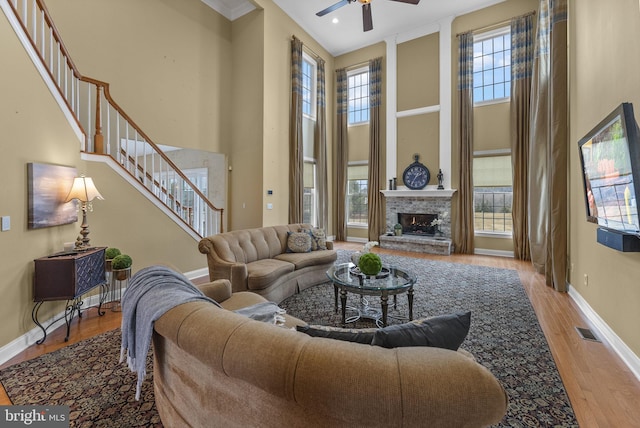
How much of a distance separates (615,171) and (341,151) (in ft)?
21.0

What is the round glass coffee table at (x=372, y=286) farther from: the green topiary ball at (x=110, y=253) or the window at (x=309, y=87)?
the window at (x=309, y=87)

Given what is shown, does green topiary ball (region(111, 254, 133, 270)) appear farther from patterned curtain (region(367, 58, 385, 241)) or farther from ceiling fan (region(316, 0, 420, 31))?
patterned curtain (region(367, 58, 385, 241))

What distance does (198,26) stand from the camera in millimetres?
5613

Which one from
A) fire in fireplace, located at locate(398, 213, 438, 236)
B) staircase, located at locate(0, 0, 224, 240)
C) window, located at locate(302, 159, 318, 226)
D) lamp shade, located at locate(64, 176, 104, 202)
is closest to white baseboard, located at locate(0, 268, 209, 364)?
lamp shade, located at locate(64, 176, 104, 202)

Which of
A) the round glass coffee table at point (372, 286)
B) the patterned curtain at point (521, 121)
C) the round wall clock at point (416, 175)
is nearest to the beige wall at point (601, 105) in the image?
the round glass coffee table at point (372, 286)

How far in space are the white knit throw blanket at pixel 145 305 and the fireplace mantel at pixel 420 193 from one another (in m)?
6.19

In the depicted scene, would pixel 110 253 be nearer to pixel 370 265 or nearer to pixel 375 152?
pixel 370 265

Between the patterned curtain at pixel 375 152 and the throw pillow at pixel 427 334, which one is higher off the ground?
the patterned curtain at pixel 375 152

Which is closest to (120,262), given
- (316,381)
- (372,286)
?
(372,286)

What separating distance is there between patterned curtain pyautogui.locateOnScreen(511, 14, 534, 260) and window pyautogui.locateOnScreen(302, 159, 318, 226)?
4.62 meters

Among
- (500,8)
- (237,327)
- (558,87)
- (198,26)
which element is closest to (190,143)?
(198,26)

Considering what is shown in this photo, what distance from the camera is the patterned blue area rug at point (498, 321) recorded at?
1.76 m

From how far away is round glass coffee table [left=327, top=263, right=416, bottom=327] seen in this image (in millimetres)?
2613

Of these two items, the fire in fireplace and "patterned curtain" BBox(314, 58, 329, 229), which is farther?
"patterned curtain" BBox(314, 58, 329, 229)
